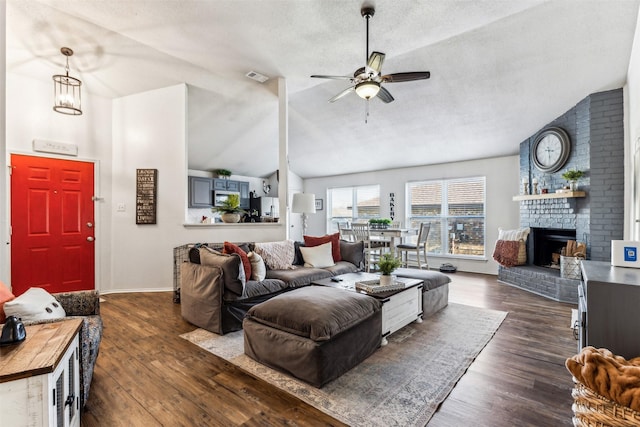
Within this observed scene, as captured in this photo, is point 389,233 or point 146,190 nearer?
point 146,190

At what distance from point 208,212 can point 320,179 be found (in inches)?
128

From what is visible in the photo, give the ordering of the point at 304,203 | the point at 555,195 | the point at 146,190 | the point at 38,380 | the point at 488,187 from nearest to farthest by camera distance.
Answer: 1. the point at 38,380
2. the point at 555,195
3. the point at 146,190
4. the point at 304,203
5. the point at 488,187

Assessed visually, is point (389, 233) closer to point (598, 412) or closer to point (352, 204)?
point (352, 204)

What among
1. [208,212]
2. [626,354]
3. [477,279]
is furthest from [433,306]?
[208,212]

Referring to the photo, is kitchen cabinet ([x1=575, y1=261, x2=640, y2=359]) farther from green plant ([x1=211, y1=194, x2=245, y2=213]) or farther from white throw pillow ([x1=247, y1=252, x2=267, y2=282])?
green plant ([x1=211, y1=194, x2=245, y2=213])

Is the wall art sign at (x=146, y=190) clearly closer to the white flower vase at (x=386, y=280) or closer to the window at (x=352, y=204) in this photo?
the white flower vase at (x=386, y=280)

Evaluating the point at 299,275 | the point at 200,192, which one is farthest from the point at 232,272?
the point at 200,192

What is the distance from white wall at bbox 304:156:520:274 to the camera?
18.7ft

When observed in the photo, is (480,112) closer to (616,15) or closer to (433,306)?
(616,15)

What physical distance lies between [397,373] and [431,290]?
1485mm

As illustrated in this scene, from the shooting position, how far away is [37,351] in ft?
3.98

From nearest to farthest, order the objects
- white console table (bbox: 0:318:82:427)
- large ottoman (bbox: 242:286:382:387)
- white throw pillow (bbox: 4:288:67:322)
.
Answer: white console table (bbox: 0:318:82:427)
white throw pillow (bbox: 4:288:67:322)
large ottoman (bbox: 242:286:382:387)

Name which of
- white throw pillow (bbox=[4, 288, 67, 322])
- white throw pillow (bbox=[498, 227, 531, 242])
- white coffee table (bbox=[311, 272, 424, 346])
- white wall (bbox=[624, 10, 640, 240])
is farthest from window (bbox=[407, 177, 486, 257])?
white throw pillow (bbox=[4, 288, 67, 322])

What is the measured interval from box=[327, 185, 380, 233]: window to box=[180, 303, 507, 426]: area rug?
187 inches
